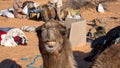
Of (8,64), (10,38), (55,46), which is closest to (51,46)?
(55,46)

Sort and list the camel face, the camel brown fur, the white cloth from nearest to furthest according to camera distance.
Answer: the camel brown fur < the camel face < the white cloth

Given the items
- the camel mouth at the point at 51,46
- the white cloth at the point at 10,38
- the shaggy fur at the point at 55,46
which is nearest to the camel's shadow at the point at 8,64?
the white cloth at the point at 10,38

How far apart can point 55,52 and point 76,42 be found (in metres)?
5.58

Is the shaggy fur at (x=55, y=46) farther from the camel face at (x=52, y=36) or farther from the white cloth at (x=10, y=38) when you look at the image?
the white cloth at (x=10, y=38)

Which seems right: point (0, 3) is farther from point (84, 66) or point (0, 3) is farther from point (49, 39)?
point (49, 39)

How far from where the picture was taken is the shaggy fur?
386cm

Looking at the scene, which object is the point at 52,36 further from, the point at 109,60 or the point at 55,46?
the point at 109,60

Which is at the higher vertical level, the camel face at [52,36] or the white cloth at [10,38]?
the camel face at [52,36]

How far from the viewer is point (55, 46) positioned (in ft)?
12.7

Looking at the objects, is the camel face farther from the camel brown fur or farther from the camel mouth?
the camel brown fur

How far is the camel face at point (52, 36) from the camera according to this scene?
151 inches

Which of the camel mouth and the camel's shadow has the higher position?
the camel mouth

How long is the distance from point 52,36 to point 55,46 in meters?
0.13

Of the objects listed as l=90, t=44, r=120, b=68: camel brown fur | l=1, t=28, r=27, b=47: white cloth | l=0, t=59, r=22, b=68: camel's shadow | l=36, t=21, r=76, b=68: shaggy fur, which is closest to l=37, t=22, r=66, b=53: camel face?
l=36, t=21, r=76, b=68: shaggy fur
